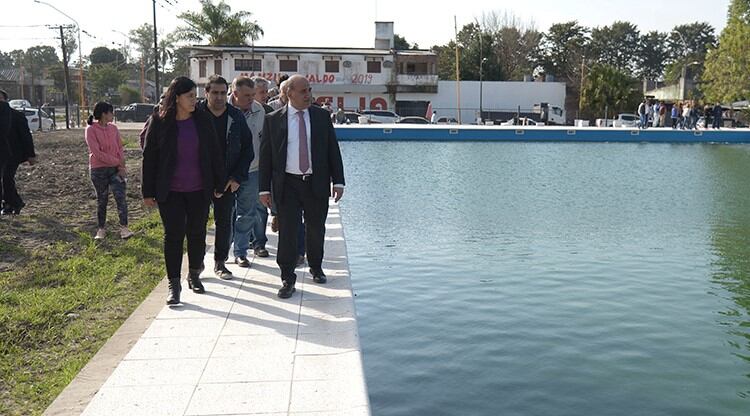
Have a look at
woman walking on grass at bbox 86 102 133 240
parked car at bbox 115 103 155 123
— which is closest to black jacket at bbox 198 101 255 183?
woman walking on grass at bbox 86 102 133 240

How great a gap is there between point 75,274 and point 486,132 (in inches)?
1105

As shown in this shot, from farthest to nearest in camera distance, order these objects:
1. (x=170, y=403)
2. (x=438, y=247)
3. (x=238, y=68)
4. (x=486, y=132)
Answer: (x=238, y=68) → (x=486, y=132) → (x=438, y=247) → (x=170, y=403)

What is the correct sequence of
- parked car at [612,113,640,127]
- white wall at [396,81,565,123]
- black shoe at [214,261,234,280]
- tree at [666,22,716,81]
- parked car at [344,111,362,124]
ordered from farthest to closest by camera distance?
tree at [666,22,716,81], white wall at [396,81,565,123], parked car at [344,111,362,124], parked car at [612,113,640,127], black shoe at [214,261,234,280]

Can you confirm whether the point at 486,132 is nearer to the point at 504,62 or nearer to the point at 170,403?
the point at 170,403

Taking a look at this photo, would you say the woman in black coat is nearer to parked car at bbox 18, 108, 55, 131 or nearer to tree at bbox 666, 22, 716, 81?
parked car at bbox 18, 108, 55, 131

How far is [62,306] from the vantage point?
617cm

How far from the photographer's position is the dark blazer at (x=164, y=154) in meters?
5.60

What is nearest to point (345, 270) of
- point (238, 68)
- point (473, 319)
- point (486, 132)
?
point (473, 319)

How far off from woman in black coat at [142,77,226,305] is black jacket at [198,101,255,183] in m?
0.52

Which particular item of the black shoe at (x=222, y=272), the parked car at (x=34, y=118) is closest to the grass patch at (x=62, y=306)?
the black shoe at (x=222, y=272)

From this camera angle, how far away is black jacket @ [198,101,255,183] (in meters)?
6.45

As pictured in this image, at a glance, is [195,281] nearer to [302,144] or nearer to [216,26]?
[302,144]

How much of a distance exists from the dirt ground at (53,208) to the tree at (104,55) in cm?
9218

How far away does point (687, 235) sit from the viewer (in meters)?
11.7
